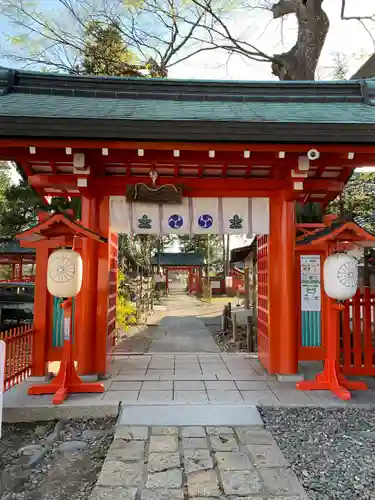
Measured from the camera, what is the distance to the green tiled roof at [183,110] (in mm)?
4504

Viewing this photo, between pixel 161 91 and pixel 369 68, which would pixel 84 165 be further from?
pixel 369 68

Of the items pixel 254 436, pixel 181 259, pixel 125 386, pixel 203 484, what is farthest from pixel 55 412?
pixel 181 259

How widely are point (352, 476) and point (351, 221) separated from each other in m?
2.80

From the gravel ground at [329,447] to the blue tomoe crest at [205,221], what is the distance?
2.76 m

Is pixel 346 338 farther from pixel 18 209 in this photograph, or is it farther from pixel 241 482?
pixel 18 209

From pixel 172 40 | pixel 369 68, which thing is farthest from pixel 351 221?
pixel 172 40

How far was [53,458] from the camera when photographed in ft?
11.0

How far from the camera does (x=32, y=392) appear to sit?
464 centimetres

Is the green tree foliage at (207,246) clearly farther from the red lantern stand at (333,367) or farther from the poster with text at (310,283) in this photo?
the red lantern stand at (333,367)

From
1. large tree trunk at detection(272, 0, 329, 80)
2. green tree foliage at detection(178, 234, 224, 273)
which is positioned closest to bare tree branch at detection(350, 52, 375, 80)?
large tree trunk at detection(272, 0, 329, 80)

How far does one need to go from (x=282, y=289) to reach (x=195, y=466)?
3110 mm

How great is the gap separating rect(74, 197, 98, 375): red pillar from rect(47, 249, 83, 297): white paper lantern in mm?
738

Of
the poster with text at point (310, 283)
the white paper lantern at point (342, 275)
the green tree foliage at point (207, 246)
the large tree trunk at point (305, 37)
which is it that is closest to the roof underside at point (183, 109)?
the white paper lantern at point (342, 275)

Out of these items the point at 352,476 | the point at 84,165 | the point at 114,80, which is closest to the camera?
the point at 352,476
